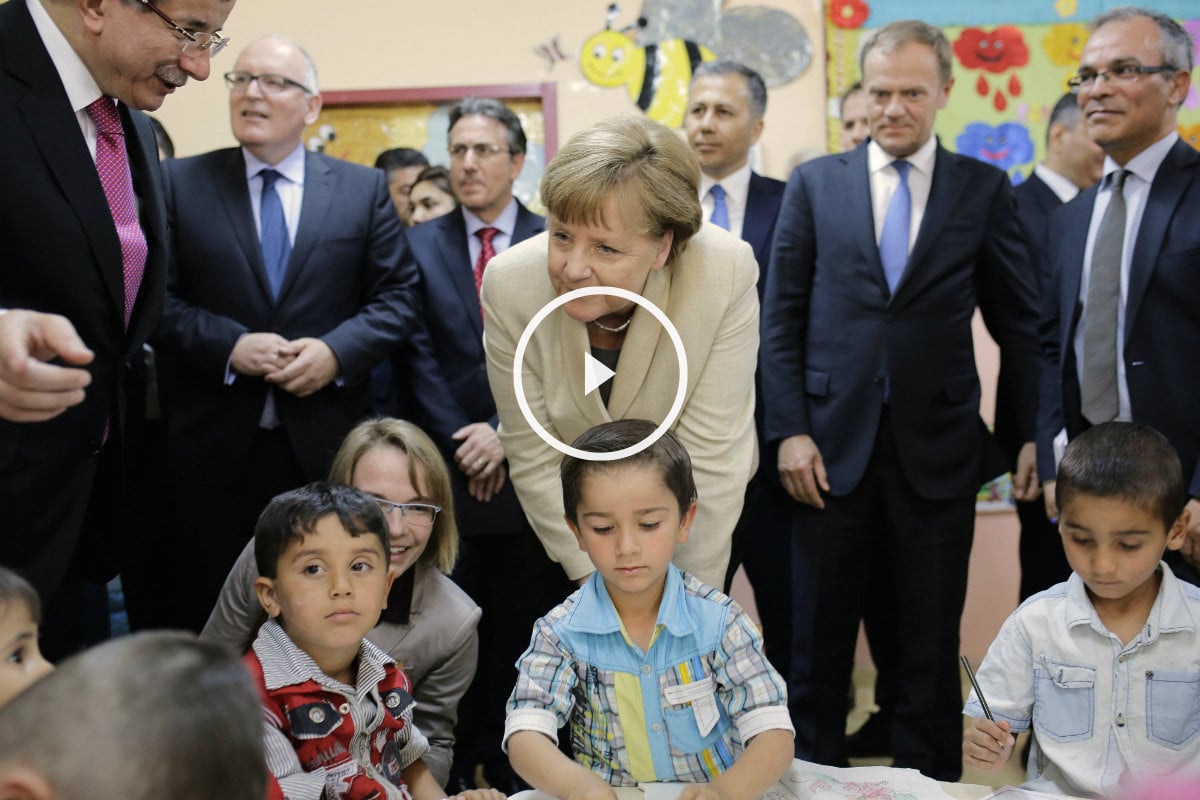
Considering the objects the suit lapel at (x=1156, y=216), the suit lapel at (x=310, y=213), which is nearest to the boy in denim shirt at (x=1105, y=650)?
the suit lapel at (x=1156, y=216)

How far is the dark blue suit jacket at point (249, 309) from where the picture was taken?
2.98 m

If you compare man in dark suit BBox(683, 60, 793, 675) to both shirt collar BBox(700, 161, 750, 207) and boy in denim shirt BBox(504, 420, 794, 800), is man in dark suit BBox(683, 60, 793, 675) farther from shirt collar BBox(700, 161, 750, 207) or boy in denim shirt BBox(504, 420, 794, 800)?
boy in denim shirt BBox(504, 420, 794, 800)

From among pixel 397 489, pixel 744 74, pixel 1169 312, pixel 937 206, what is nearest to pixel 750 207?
pixel 744 74

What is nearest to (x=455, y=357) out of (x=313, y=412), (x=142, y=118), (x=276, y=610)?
(x=313, y=412)

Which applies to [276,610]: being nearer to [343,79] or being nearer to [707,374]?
[707,374]

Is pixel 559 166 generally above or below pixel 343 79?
below

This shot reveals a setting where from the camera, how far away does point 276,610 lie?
1.92m

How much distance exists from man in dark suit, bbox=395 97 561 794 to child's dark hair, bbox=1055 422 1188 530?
1.29m

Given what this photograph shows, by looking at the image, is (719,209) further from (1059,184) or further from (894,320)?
(1059,184)

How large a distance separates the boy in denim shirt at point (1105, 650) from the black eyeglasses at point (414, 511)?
109 cm

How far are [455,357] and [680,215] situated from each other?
131 centimetres

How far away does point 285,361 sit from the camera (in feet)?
9.62

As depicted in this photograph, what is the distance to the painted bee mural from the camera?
4.52 metres

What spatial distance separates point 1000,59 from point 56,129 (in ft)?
11.9
